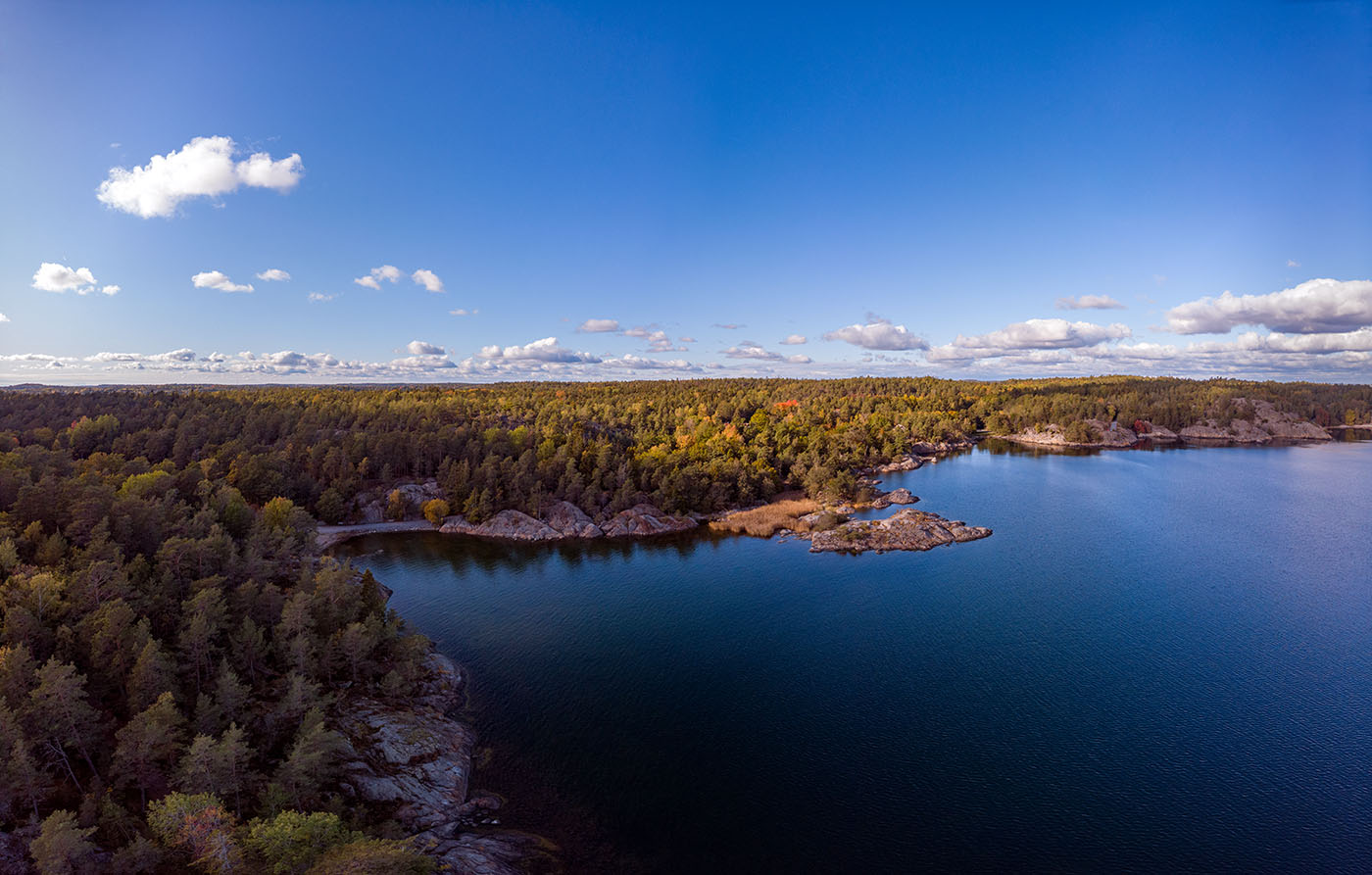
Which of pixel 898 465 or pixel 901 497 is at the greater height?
pixel 898 465

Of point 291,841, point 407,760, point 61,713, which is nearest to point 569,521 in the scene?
point 407,760

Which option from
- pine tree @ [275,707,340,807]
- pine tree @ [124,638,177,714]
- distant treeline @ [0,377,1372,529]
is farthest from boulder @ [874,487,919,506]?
pine tree @ [124,638,177,714]

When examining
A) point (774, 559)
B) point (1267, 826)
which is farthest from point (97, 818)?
point (774, 559)

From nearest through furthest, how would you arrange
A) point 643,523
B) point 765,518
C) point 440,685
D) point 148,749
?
point 148,749 → point 440,685 → point 643,523 → point 765,518

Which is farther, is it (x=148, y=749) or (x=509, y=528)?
(x=509, y=528)

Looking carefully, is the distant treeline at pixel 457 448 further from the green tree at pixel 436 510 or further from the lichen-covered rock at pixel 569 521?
the lichen-covered rock at pixel 569 521

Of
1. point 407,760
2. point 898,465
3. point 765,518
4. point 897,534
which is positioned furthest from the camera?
point 898,465

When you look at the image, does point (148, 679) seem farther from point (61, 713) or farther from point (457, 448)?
point (457, 448)

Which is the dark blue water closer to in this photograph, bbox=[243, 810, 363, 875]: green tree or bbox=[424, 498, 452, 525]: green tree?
bbox=[424, 498, 452, 525]: green tree
